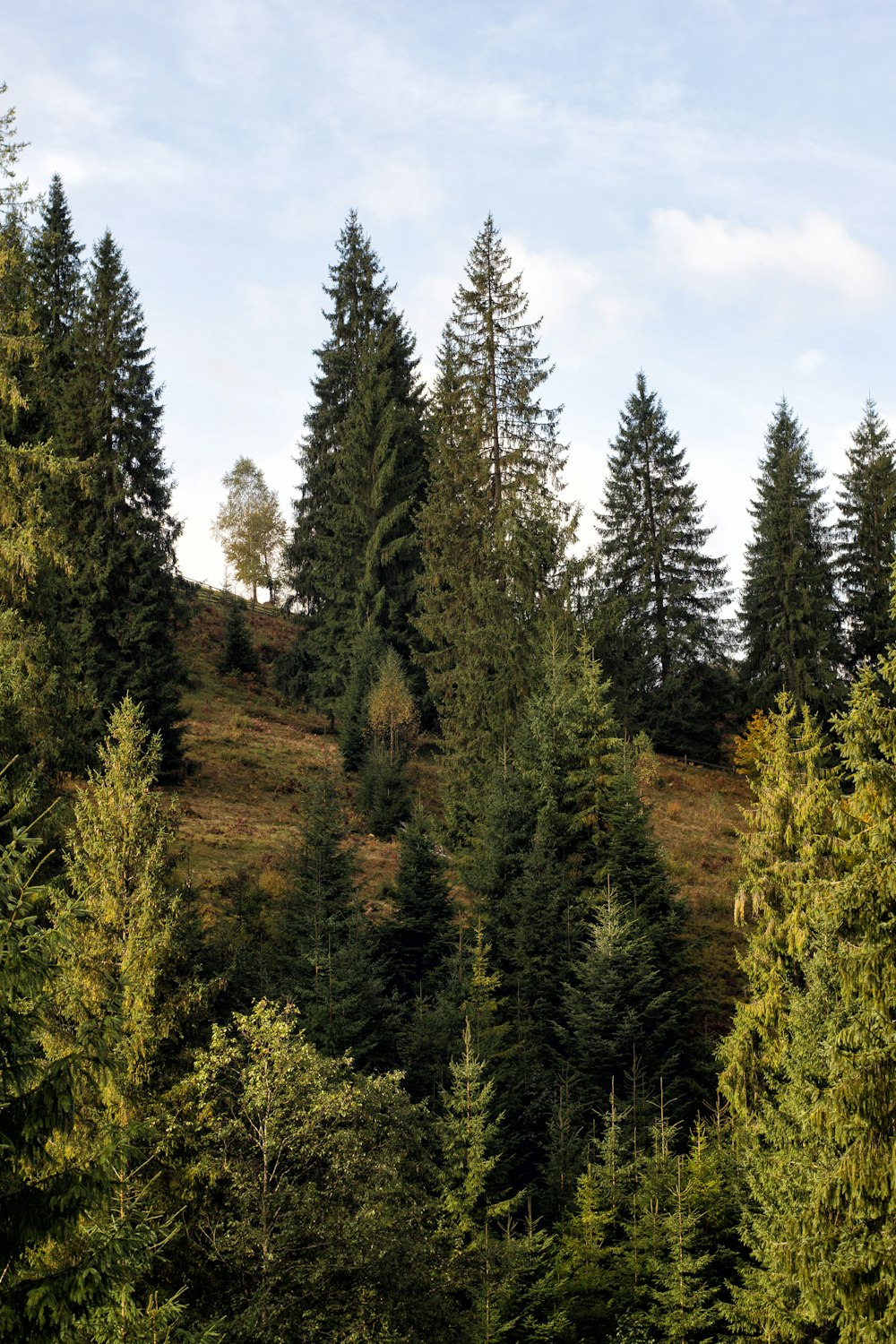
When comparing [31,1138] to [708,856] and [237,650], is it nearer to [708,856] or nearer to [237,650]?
[708,856]

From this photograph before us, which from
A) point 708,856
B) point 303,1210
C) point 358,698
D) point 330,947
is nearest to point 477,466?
point 358,698

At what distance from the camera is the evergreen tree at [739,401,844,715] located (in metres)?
48.8

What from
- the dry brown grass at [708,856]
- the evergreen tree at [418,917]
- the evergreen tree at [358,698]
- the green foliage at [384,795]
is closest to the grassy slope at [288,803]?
the dry brown grass at [708,856]

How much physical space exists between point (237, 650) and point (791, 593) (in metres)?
29.2

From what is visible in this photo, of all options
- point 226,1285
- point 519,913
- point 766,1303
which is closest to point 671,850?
point 519,913

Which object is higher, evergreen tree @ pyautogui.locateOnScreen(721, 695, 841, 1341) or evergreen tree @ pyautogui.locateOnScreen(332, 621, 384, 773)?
evergreen tree @ pyautogui.locateOnScreen(332, 621, 384, 773)

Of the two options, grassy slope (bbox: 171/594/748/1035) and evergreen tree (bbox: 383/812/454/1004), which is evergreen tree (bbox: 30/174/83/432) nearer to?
grassy slope (bbox: 171/594/748/1035)

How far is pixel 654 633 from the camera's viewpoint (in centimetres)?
5253

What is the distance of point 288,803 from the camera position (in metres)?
38.2

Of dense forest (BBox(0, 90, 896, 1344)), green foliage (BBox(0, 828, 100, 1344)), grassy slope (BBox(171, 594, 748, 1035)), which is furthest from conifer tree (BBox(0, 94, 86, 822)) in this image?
green foliage (BBox(0, 828, 100, 1344))

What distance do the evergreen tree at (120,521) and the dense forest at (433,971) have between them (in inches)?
5.9

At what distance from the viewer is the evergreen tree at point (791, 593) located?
48844 mm

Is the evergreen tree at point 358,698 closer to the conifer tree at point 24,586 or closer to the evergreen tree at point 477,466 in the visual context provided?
the evergreen tree at point 477,466

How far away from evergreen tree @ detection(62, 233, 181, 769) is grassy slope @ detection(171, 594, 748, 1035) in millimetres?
3516
